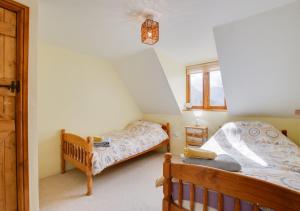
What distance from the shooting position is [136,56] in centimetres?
333

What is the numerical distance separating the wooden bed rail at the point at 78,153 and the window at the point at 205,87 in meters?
2.54

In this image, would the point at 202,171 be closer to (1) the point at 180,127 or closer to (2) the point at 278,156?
(2) the point at 278,156

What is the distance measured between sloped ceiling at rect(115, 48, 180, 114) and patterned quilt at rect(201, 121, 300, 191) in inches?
56.2

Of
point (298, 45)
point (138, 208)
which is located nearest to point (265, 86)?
point (298, 45)

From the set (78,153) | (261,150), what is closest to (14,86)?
(78,153)

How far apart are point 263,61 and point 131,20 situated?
1.88 metres

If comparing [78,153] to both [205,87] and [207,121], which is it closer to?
[207,121]

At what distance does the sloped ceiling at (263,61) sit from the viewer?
6.44 feet

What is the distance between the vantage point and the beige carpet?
6.59ft

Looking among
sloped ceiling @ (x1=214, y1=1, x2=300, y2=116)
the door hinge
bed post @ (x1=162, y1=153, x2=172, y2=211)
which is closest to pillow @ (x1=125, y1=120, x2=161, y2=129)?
sloped ceiling @ (x1=214, y1=1, x2=300, y2=116)

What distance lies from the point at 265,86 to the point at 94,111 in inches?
122

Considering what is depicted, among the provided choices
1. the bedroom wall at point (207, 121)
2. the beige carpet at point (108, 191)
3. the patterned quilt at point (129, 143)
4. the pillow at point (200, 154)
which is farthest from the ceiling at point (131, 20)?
the beige carpet at point (108, 191)

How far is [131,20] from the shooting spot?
80.7 inches

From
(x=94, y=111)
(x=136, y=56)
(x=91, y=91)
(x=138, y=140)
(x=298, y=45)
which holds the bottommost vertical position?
(x=138, y=140)
